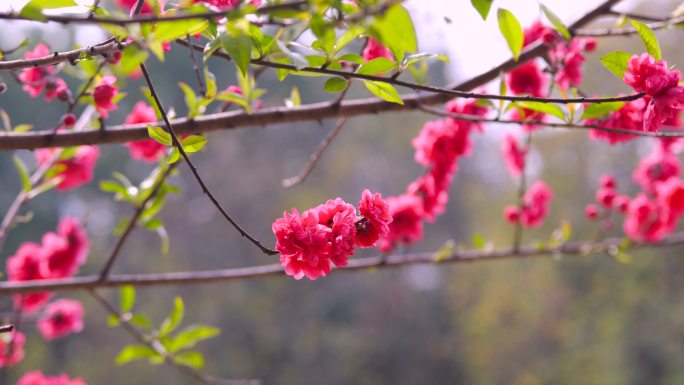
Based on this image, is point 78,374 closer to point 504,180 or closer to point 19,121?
point 19,121

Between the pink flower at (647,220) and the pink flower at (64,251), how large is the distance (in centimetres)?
136

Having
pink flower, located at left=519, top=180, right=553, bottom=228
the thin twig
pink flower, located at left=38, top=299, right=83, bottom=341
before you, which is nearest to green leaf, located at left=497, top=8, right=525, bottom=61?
the thin twig

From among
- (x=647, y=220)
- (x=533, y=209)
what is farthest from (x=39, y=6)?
(x=647, y=220)

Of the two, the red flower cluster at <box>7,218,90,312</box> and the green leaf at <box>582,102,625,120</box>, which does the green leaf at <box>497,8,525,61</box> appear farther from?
the red flower cluster at <box>7,218,90,312</box>

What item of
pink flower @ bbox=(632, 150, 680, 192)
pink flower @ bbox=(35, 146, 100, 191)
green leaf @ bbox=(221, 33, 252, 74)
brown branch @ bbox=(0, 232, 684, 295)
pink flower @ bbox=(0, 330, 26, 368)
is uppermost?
green leaf @ bbox=(221, 33, 252, 74)

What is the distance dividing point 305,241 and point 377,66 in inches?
7.4

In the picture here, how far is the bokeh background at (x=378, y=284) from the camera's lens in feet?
22.8

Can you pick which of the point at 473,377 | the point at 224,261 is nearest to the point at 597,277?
the point at 473,377

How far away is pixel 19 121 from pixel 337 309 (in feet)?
16.2

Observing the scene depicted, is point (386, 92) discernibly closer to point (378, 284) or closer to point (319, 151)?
point (319, 151)

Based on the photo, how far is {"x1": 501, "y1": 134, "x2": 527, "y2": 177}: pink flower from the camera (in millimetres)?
1543

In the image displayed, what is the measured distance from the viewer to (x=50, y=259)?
4.56 feet

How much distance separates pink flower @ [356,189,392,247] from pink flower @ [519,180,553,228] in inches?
38.9

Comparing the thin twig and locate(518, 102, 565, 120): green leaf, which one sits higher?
locate(518, 102, 565, 120): green leaf
